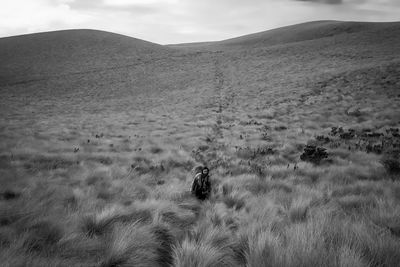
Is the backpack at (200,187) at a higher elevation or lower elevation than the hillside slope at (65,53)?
lower

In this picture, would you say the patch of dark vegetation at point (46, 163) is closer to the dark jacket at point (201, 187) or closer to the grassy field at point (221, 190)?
the grassy field at point (221, 190)

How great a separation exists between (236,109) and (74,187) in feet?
43.5

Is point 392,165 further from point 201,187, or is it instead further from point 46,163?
point 46,163

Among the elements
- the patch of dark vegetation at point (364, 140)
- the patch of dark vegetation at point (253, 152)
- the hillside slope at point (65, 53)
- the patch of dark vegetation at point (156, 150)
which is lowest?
the patch of dark vegetation at point (156, 150)

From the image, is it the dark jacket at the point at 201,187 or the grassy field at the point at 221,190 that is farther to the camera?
the dark jacket at the point at 201,187

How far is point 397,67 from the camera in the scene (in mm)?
19094

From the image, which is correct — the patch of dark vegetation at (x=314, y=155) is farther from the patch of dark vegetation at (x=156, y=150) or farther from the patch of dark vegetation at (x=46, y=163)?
the patch of dark vegetation at (x=46, y=163)

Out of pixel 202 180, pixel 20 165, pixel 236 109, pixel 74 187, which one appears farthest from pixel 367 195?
pixel 236 109

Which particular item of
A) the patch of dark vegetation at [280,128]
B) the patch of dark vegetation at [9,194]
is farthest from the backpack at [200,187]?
the patch of dark vegetation at [280,128]

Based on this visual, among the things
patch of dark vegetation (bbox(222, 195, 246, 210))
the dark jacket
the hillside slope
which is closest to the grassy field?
patch of dark vegetation (bbox(222, 195, 246, 210))

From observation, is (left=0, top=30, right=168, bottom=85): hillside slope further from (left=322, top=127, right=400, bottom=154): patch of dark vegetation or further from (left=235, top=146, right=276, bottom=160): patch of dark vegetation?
(left=322, top=127, right=400, bottom=154): patch of dark vegetation

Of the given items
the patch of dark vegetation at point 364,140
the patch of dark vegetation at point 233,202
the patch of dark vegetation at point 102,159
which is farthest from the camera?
the patch of dark vegetation at point 102,159

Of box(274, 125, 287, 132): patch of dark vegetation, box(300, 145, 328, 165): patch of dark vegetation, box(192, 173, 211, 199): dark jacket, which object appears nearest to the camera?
box(192, 173, 211, 199): dark jacket

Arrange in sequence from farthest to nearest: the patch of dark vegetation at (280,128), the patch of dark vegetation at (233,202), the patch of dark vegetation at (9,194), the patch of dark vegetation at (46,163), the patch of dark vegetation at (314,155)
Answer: the patch of dark vegetation at (280,128) → the patch of dark vegetation at (314,155) → the patch of dark vegetation at (46,163) → the patch of dark vegetation at (233,202) → the patch of dark vegetation at (9,194)
